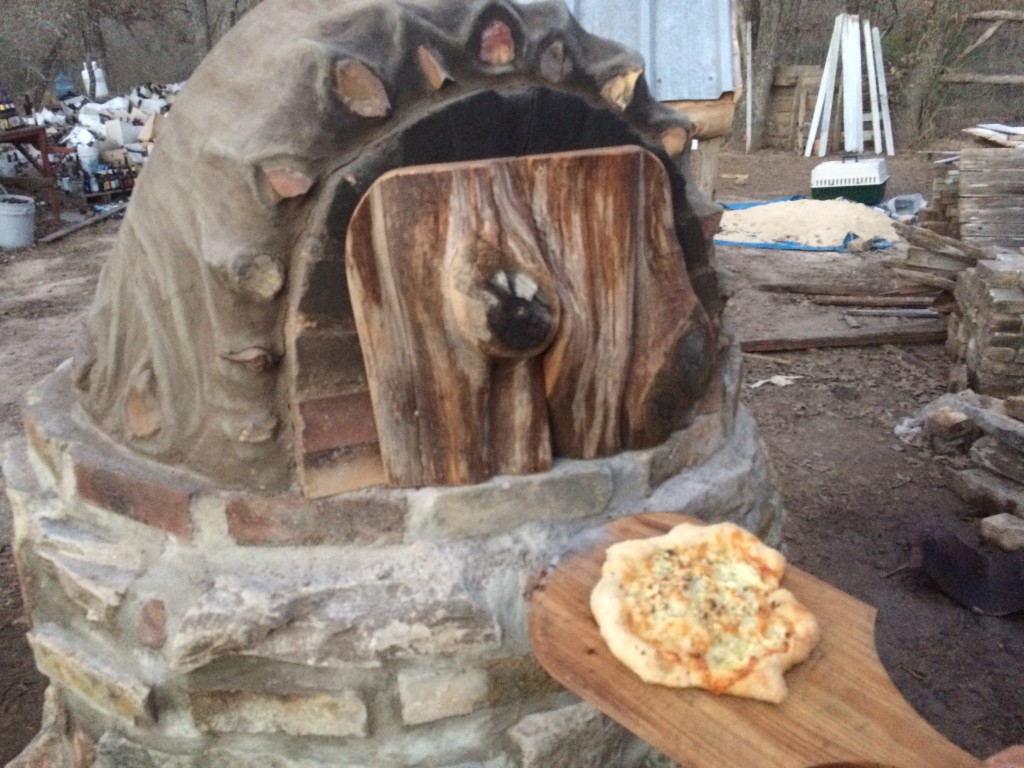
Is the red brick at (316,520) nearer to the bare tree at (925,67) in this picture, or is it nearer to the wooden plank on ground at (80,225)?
the wooden plank on ground at (80,225)

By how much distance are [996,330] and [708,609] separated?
3648 millimetres

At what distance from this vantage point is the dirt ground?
2764 millimetres

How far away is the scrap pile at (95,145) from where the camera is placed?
1020cm

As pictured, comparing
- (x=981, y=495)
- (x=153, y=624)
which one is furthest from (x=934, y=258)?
(x=153, y=624)

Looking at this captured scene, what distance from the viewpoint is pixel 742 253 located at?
7.78 metres

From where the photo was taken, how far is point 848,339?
18.3 ft

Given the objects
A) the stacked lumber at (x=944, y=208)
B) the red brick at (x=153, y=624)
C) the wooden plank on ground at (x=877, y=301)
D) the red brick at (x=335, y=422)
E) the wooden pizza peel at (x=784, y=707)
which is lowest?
the wooden plank on ground at (x=877, y=301)

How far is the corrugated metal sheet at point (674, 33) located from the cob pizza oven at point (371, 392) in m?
3.14

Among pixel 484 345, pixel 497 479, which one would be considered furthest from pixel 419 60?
pixel 497 479

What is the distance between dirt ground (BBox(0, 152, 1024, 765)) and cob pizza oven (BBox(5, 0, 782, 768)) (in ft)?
1.76

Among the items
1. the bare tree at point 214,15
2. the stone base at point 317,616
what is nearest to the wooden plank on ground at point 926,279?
the stone base at point 317,616

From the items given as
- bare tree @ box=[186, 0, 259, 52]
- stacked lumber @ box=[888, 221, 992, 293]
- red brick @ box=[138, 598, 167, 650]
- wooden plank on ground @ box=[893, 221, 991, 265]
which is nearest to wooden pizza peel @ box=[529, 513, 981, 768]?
red brick @ box=[138, 598, 167, 650]

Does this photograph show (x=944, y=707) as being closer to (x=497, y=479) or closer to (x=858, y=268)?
(x=497, y=479)

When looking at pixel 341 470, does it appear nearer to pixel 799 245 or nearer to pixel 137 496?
pixel 137 496
